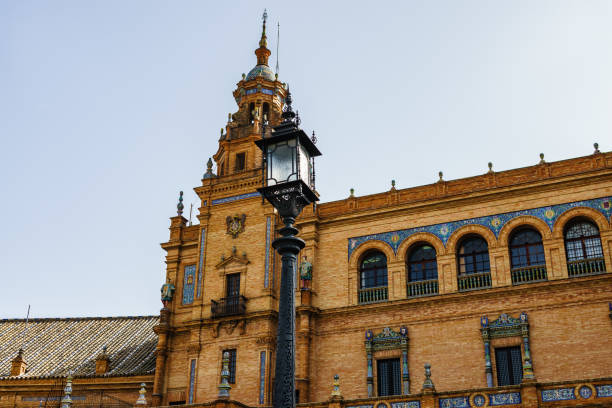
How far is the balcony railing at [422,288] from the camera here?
3025 centimetres

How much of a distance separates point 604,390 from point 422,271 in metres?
11.0

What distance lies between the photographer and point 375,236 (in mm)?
32219

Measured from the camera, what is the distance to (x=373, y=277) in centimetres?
3184

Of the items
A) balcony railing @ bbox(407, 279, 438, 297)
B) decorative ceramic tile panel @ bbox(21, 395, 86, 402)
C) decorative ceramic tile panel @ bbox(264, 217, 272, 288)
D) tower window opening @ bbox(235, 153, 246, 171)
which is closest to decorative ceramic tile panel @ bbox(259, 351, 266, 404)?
decorative ceramic tile panel @ bbox(264, 217, 272, 288)

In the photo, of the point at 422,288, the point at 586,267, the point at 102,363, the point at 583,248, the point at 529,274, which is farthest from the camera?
the point at 102,363

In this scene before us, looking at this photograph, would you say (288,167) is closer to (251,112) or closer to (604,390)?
(604,390)

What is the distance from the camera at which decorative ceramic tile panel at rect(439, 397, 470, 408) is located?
22875 mm

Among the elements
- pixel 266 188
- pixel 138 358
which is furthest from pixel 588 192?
pixel 138 358

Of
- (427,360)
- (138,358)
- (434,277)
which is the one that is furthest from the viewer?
(138,358)

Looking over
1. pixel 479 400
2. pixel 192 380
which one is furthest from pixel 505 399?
pixel 192 380

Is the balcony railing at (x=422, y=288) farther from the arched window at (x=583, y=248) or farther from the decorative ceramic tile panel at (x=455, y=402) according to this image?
the decorative ceramic tile panel at (x=455, y=402)

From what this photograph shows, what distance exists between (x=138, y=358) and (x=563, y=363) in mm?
22188

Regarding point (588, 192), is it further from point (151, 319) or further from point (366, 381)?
point (151, 319)

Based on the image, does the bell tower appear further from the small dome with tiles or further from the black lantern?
the black lantern
